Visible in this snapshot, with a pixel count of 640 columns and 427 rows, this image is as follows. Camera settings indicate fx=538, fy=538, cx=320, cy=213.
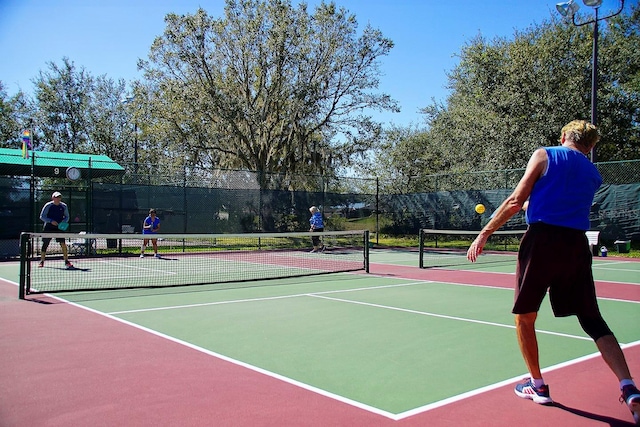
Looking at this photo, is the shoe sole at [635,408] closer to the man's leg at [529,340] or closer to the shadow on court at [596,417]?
the shadow on court at [596,417]

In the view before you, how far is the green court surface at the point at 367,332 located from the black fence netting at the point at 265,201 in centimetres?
912

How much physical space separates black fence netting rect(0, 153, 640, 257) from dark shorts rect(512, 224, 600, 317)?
15.0 metres

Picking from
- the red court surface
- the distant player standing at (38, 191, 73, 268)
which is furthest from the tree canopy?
the red court surface

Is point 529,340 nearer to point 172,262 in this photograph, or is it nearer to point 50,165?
point 172,262

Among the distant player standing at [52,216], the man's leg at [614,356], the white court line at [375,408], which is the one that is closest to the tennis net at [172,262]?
the distant player standing at [52,216]

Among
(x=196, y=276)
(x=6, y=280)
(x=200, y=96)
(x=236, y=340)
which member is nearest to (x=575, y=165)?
(x=236, y=340)

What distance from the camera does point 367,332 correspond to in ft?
19.4

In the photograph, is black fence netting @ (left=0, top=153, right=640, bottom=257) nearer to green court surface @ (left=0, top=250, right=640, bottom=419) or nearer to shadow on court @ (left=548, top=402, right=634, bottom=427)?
green court surface @ (left=0, top=250, right=640, bottom=419)

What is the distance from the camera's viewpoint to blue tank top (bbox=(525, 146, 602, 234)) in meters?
3.57

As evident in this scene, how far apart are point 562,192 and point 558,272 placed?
0.53 meters

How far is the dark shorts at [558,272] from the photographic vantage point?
11.6 ft

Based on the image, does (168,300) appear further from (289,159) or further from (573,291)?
(289,159)

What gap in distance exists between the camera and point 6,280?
10391mm

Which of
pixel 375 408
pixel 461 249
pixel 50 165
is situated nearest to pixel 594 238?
pixel 461 249
